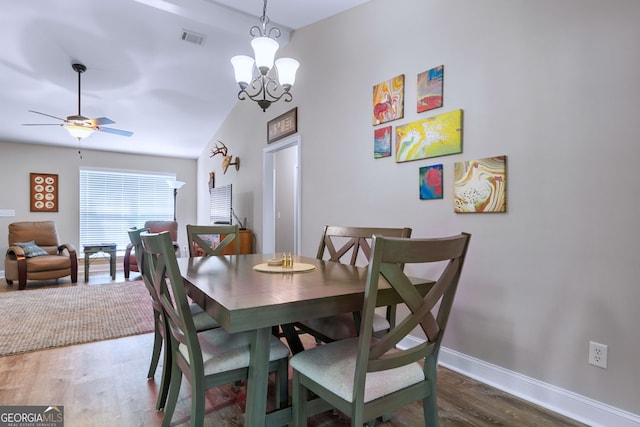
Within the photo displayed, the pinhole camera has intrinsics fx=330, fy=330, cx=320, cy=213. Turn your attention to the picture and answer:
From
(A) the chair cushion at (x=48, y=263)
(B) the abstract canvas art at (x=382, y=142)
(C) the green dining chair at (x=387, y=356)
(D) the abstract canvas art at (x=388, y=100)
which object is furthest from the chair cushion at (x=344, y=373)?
(A) the chair cushion at (x=48, y=263)

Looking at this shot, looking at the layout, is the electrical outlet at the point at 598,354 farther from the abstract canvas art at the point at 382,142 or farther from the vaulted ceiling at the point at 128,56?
the vaulted ceiling at the point at 128,56

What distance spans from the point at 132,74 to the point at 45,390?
3.79 meters

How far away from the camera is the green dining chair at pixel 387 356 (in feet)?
3.35

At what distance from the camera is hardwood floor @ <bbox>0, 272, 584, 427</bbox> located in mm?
1666

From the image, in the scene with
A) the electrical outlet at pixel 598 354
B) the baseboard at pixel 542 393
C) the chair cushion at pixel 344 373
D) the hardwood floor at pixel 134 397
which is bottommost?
the hardwood floor at pixel 134 397

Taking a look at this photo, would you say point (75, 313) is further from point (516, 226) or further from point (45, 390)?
point (516, 226)

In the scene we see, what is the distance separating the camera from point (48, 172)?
6.23 meters

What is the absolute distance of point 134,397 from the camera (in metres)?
1.87

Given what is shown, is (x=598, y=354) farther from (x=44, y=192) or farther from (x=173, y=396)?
(x=44, y=192)

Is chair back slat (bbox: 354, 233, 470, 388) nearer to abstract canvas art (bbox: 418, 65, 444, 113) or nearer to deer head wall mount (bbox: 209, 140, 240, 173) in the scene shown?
abstract canvas art (bbox: 418, 65, 444, 113)

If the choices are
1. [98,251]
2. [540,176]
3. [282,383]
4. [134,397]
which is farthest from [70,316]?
[540,176]

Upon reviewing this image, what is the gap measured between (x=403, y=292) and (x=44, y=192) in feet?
24.6

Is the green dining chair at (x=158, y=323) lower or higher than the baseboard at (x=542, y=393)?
higher

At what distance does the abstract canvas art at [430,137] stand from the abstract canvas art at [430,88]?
100mm
